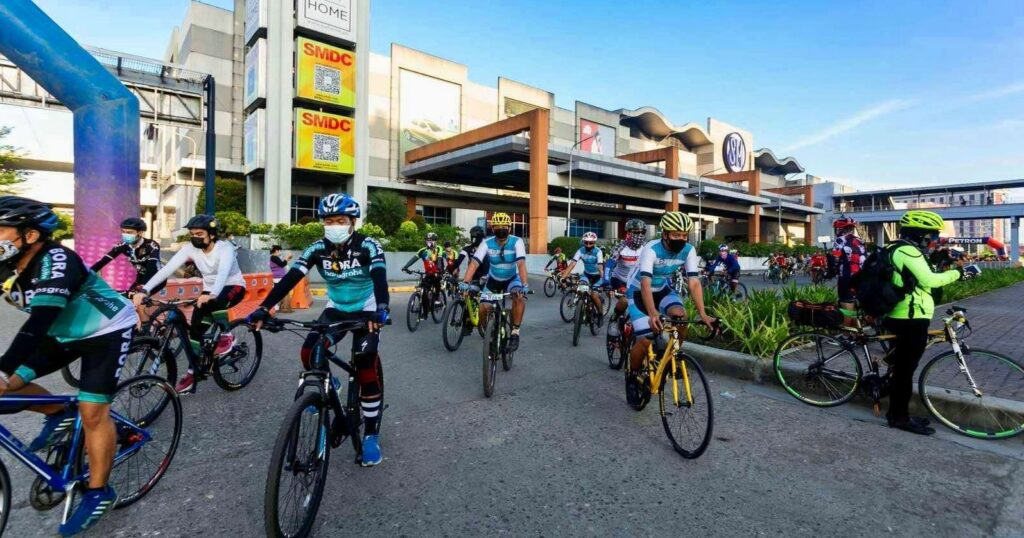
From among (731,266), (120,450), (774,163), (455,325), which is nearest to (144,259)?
(455,325)

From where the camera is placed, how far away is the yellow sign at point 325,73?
86.6 feet

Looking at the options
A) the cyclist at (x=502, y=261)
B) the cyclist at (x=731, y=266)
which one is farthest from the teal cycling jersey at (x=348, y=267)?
the cyclist at (x=731, y=266)

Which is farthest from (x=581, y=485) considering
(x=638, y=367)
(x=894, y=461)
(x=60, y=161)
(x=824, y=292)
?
(x=60, y=161)

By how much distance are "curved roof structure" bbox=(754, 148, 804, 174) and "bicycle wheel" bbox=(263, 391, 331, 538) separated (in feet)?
263

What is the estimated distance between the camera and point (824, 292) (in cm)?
988

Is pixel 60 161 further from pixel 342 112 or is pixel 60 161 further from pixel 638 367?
pixel 638 367

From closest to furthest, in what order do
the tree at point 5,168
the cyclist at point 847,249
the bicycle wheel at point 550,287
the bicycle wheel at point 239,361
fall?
1. the bicycle wheel at point 239,361
2. the cyclist at point 847,249
3. the bicycle wheel at point 550,287
4. the tree at point 5,168

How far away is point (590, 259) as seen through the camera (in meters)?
10.3

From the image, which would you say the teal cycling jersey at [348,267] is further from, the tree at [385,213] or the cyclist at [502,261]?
the tree at [385,213]

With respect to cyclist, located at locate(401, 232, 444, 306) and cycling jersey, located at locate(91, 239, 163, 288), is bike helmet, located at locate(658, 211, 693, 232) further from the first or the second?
cycling jersey, located at locate(91, 239, 163, 288)

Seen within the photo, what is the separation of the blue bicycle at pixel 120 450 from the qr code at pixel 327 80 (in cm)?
2687

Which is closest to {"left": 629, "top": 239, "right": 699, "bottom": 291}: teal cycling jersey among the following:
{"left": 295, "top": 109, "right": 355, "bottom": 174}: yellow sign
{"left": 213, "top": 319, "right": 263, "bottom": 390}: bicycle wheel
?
{"left": 213, "top": 319, "right": 263, "bottom": 390}: bicycle wheel

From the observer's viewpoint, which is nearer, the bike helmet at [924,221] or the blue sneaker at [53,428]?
the blue sneaker at [53,428]

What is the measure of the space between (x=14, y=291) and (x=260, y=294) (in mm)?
8058
